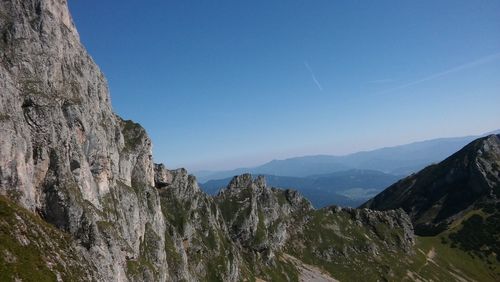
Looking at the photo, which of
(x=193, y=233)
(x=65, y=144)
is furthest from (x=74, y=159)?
(x=193, y=233)

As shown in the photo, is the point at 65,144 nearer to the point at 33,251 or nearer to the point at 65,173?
the point at 65,173

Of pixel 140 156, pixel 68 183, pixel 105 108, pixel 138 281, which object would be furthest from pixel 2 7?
pixel 138 281

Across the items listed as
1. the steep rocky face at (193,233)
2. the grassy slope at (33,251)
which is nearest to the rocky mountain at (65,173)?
the grassy slope at (33,251)

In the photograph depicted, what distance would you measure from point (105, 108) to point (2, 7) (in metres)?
40.3

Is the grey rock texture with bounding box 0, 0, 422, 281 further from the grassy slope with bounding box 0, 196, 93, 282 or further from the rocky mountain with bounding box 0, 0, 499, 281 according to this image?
the grassy slope with bounding box 0, 196, 93, 282

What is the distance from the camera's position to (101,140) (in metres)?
122

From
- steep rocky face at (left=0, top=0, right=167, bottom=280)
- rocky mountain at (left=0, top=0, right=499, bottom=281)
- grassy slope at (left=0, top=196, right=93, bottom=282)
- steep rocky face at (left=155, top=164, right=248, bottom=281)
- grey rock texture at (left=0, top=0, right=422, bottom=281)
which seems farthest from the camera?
steep rocky face at (left=155, top=164, right=248, bottom=281)

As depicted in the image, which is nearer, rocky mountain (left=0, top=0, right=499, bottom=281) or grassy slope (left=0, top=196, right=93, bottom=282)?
grassy slope (left=0, top=196, right=93, bottom=282)

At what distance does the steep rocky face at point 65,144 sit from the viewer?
92.2 meters

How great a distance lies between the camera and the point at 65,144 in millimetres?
103250

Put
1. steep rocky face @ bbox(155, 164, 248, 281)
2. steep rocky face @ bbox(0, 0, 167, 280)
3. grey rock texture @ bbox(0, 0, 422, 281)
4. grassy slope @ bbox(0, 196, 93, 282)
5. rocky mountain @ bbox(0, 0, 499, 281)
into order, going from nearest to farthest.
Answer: grassy slope @ bbox(0, 196, 93, 282), rocky mountain @ bbox(0, 0, 499, 281), grey rock texture @ bbox(0, 0, 422, 281), steep rocky face @ bbox(0, 0, 167, 280), steep rocky face @ bbox(155, 164, 248, 281)

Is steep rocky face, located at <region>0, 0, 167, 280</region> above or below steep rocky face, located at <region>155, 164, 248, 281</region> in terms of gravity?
above

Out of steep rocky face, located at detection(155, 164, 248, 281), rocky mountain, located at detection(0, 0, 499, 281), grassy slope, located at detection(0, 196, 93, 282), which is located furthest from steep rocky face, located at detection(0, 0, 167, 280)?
steep rocky face, located at detection(155, 164, 248, 281)

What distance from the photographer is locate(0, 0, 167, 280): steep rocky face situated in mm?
92188
